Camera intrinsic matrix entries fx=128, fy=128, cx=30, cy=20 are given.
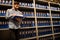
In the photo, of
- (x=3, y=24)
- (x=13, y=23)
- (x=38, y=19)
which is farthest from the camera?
(x=38, y=19)

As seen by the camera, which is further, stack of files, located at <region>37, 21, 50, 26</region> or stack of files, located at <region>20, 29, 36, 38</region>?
stack of files, located at <region>37, 21, 50, 26</region>

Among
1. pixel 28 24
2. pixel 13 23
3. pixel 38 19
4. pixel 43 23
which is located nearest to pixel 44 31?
pixel 43 23

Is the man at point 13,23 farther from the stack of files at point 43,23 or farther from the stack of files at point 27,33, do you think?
the stack of files at point 43,23

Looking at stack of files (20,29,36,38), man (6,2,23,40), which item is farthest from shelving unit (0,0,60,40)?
man (6,2,23,40)

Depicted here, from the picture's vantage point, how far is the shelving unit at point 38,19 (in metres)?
3.83

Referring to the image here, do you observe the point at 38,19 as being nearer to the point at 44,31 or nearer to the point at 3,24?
the point at 44,31

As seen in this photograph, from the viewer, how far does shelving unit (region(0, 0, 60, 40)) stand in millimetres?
3832

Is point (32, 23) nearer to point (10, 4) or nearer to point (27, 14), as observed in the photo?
point (27, 14)

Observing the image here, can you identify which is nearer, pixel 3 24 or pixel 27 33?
pixel 3 24

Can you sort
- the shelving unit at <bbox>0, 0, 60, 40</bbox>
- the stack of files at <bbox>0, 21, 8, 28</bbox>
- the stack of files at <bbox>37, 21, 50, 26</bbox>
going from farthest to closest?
the stack of files at <bbox>37, 21, 50, 26</bbox>
the shelving unit at <bbox>0, 0, 60, 40</bbox>
the stack of files at <bbox>0, 21, 8, 28</bbox>

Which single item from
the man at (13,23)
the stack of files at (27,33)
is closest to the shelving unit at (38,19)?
the stack of files at (27,33)

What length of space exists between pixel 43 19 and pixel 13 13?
66.0 inches

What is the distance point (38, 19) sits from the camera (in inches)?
175

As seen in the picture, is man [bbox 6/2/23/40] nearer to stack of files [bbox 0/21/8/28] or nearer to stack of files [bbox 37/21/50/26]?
stack of files [bbox 0/21/8/28]
